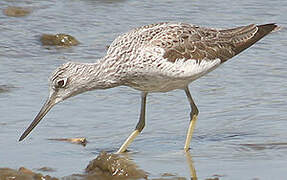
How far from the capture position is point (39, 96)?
1116cm

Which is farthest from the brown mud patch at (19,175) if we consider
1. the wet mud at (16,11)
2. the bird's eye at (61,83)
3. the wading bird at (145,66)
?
the wet mud at (16,11)

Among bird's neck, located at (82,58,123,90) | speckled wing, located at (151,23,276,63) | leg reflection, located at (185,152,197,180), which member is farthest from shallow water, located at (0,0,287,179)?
speckled wing, located at (151,23,276,63)

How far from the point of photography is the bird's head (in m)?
9.16

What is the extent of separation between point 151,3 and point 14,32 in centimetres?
288

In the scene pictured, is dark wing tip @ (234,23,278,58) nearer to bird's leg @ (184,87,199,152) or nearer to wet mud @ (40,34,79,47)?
bird's leg @ (184,87,199,152)

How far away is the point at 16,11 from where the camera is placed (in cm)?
1462

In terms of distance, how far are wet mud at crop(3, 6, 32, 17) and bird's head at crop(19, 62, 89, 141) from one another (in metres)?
5.36

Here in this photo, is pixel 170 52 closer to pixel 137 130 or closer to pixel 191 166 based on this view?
pixel 137 130

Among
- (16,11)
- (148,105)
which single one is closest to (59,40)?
(16,11)

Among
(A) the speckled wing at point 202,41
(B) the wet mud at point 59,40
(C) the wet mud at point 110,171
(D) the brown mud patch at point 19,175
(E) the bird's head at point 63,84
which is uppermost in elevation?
(A) the speckled wing at point 202,41

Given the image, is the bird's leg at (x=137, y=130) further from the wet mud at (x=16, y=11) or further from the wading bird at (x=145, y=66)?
the wet mud at (x=16, y=11)

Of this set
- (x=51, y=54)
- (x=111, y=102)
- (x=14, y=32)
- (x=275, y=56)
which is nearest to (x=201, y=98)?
(x=111, y=102)

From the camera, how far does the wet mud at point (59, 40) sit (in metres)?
13.4

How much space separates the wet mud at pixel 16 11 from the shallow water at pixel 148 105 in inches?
4.4
